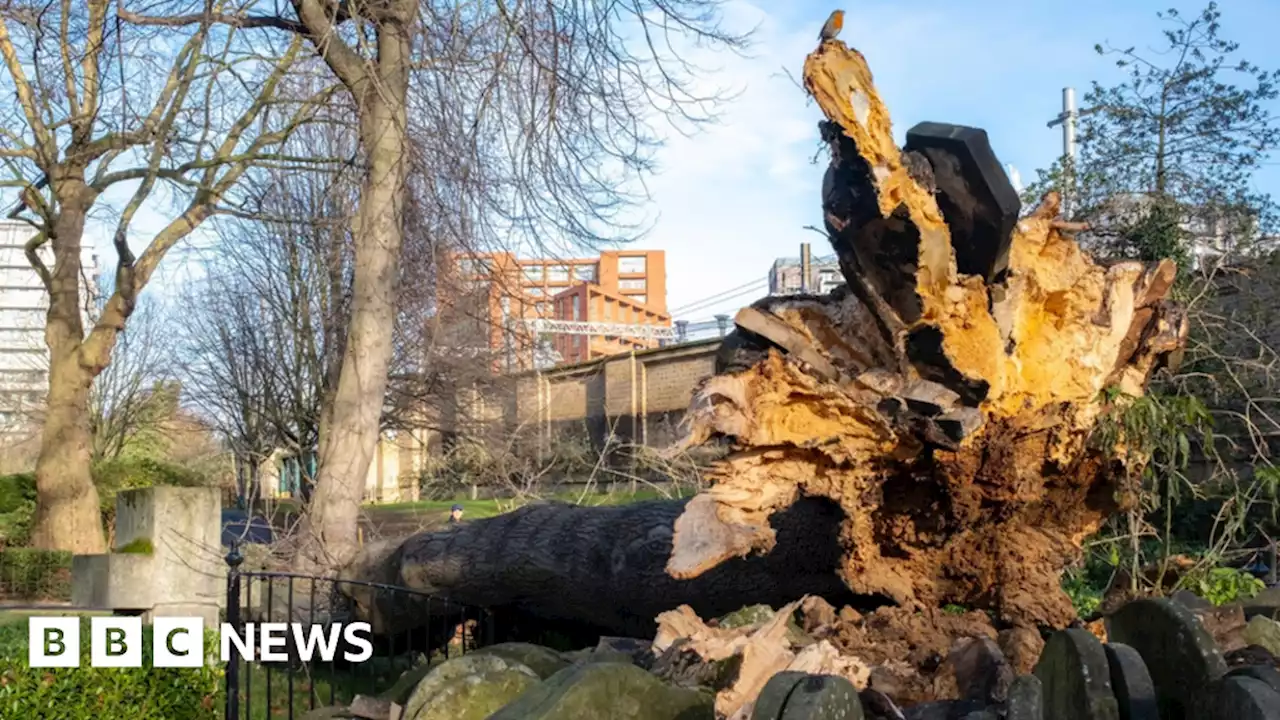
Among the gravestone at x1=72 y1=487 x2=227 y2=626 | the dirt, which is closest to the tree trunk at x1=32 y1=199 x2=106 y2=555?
the gravestone at x1=72 y1=487 x2=227 y2=626

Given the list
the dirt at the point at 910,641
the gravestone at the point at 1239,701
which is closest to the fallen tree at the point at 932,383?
the dirt at the point at 910,641

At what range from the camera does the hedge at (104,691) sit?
17.7 ft

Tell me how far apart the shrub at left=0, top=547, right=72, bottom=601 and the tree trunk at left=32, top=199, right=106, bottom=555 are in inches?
28.3

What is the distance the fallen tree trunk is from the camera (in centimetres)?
529

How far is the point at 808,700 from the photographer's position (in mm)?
2861

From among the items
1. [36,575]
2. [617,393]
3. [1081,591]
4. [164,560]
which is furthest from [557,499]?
[617,393]

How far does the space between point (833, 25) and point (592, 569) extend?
3624mm

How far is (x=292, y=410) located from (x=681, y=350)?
6.90 meters

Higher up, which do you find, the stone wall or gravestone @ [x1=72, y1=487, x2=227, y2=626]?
the stone wall

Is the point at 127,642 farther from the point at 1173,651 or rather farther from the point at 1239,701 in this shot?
the point at 1239,701

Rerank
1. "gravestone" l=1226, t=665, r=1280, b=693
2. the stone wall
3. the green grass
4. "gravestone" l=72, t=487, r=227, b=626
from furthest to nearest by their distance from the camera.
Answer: the stone wall, the green grass, "gravestone" l=72, t=487, r=227, b=626, "gravestone" l=1226, t=665, r=1280, b=693

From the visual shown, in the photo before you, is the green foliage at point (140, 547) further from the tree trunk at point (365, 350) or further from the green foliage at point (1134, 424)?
the green foliage at point (1134, 424)

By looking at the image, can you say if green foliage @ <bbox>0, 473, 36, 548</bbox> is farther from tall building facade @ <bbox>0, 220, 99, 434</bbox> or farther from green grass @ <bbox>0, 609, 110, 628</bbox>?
green grass @ <bbox>0, 609, 110, 628</bbox>

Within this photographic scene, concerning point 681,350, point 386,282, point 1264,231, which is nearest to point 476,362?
point 681,350
